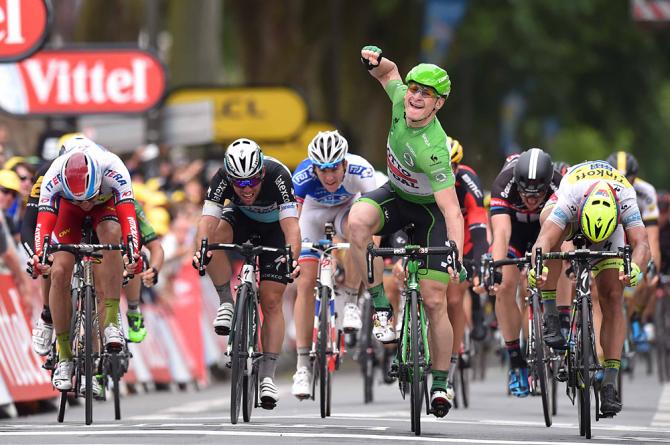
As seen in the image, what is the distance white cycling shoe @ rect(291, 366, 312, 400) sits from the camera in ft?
49.2

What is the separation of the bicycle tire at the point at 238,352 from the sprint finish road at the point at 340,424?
0.55 feet

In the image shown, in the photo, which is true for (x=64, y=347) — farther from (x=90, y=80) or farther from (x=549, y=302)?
(x=90, y=80)

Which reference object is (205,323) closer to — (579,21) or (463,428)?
(463,428)

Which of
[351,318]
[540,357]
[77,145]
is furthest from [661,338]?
[77,145]

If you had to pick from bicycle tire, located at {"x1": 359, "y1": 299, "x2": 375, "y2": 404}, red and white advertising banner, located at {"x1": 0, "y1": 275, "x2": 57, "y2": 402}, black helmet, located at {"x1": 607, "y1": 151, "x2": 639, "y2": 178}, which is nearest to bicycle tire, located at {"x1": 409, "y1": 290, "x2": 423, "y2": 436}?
red and white advertising banner, located at {"x1": 0, "y1": 275, "x2": 57, "y2": 402}

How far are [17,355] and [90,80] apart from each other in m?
8.80

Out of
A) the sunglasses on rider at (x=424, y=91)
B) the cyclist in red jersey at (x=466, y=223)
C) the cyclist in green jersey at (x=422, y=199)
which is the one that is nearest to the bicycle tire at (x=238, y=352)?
the cyclist in green jersey at (x=422, y=199)

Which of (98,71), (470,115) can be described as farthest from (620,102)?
(98,71)

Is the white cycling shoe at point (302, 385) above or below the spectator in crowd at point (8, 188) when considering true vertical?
below

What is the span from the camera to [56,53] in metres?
25.1

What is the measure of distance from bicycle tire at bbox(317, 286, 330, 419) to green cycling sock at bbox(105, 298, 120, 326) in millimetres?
1699

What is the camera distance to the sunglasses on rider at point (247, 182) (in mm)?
13605

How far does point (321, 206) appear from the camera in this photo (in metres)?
16.4

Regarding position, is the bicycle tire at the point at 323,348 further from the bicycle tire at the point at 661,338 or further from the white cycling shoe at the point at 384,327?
the bicycle tire at the point at 661,338
